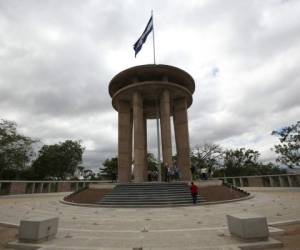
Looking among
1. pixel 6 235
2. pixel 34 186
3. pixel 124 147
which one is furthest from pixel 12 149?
pixel 6 235

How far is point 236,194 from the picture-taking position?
18.1m

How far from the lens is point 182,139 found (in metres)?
26.9

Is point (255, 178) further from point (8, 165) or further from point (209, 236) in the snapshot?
point (8, 165)

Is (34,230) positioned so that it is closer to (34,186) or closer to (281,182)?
(34,186)

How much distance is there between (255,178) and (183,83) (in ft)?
58.8

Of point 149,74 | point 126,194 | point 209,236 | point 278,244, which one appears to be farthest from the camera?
point 149,74

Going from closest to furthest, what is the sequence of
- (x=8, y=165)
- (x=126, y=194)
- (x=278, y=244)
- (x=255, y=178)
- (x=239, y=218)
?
1. (x=278, y=244)
2. (x=239, y=218)
3. (x=126, y=194)
4. (x=255, y=178)
5. (x=8, y=165)

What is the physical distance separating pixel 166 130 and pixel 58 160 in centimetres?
3897

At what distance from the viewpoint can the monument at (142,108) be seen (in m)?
25.1

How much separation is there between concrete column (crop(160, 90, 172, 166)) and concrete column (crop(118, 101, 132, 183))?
5.02 metres

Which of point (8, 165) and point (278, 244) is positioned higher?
point (8, 165)

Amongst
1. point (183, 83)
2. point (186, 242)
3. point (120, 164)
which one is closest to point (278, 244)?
point (186, 242)

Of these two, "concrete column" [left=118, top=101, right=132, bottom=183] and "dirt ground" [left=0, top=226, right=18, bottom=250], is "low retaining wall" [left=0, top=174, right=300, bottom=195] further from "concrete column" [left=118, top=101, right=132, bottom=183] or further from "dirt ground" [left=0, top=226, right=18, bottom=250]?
"dirt ground" [left=0, top=226, right=18, bottom=250]

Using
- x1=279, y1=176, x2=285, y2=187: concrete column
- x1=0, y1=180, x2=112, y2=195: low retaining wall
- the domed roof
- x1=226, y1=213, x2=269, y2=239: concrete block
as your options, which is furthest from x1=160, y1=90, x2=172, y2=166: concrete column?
x1=226, y1=213, x2=269, y2=239: concrete block
